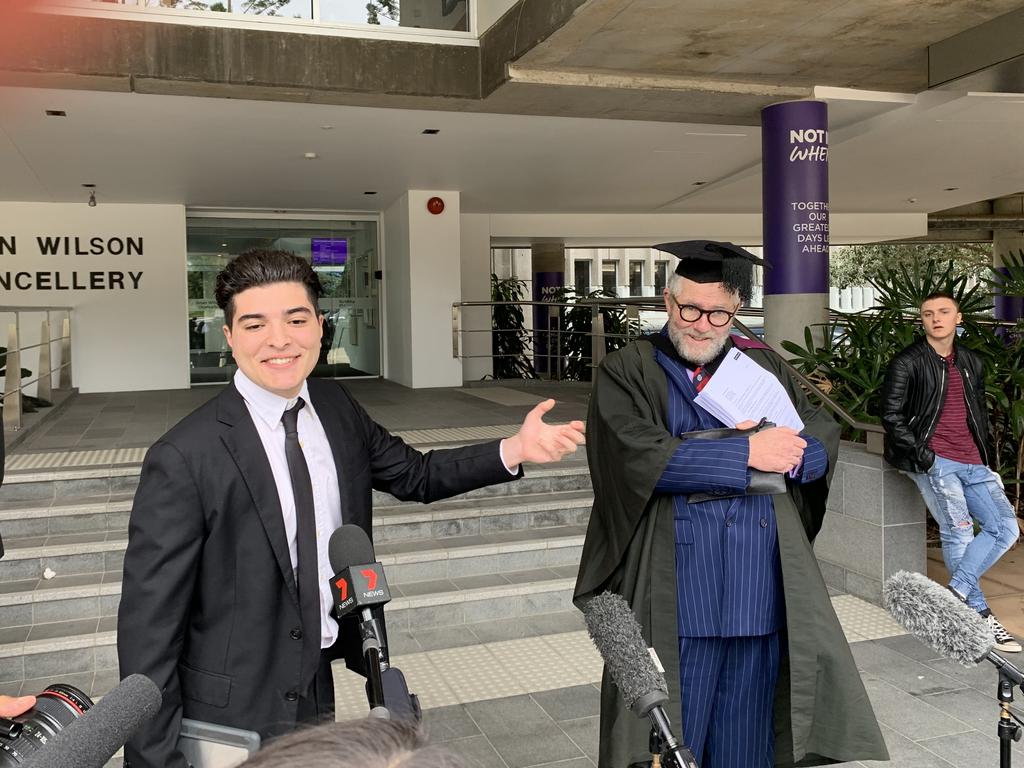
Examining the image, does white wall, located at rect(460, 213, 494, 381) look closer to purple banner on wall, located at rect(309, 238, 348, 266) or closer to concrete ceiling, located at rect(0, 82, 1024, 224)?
concrete ceiling, located at rect(0, 82, 1024, 224)

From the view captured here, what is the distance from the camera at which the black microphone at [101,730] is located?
0.60m

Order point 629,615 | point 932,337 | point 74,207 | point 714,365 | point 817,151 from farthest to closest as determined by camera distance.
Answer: point 74,207
point 817,151
point 932,337
point 714,365
point 629,615

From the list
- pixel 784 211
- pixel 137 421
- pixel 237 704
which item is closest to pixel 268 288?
pixel 237 704

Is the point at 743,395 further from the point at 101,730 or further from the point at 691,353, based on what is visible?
the point at 101,730

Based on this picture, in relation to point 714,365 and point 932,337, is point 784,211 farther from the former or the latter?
point 714,365

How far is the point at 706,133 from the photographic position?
9797 mm

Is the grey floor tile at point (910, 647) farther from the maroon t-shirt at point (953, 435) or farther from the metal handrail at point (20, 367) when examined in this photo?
the metal handrail at point (20, 367)

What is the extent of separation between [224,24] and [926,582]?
6905 millimetres

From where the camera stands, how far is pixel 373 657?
128 centimetres

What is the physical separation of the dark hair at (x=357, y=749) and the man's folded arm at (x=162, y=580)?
120 cm

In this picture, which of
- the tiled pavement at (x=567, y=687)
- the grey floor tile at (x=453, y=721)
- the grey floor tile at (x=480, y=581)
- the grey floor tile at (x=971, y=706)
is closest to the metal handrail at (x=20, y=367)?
the tiled pavement at (x=567, y=687)

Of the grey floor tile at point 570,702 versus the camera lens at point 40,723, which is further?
the grey floor tile at point 570,702

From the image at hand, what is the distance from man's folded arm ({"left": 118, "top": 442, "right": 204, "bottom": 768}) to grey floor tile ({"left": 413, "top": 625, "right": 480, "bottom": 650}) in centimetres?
335

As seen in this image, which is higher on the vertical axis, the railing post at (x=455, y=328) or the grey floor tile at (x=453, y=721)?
the railing post at (x=455, y=328)
